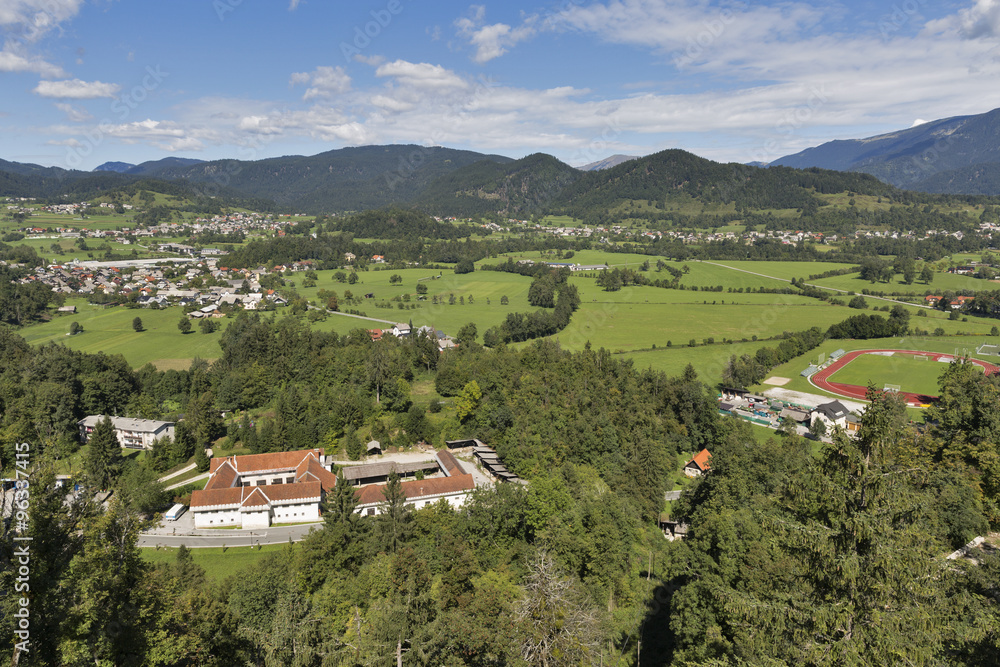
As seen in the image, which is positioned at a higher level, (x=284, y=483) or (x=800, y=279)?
(x=800, y=279)

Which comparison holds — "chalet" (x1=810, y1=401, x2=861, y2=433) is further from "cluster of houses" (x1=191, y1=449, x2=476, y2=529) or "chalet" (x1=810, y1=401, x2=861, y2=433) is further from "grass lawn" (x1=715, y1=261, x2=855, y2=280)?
"grass lawn" (x1=715, y1=261, x2=855, y2=280)

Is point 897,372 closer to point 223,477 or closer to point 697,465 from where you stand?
point 697,465

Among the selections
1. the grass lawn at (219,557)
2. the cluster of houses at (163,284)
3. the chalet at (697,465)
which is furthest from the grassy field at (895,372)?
the cluster of houses at (163,284)

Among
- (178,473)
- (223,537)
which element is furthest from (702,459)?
(178,473)

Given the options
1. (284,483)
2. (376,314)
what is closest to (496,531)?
(284,483)

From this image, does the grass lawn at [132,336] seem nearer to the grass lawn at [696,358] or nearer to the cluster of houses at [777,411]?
the grass lawn at [696,358]

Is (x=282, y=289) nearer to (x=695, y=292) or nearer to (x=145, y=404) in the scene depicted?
(x=145, y=404)
